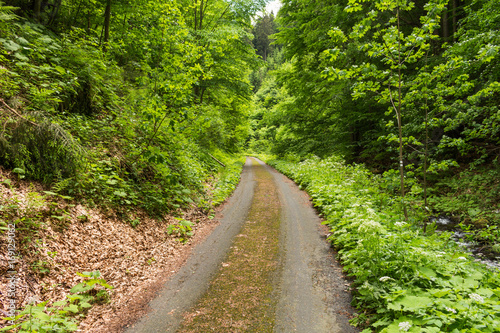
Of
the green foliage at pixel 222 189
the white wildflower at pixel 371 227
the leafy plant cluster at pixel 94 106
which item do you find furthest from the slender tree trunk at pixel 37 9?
the white wildflower at pixel 371 227

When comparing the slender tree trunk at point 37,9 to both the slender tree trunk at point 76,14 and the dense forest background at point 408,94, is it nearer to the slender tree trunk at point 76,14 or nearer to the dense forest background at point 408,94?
the slender tree trunk at point 76,14

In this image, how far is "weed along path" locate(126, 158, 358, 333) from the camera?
3.17m

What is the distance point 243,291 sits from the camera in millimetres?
3854

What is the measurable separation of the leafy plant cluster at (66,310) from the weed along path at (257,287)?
77 centimetres

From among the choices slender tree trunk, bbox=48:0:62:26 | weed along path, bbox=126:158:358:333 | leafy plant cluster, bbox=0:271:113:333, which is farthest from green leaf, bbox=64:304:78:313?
slender tree trunk, bbox=48:0:62:26

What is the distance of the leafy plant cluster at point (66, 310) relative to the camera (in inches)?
97.9

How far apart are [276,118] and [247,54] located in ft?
18.1

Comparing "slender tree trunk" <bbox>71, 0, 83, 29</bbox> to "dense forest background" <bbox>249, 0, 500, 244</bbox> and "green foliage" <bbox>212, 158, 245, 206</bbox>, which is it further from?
"dense forest background" <bbox>249, 0, 500, 244</bbox>

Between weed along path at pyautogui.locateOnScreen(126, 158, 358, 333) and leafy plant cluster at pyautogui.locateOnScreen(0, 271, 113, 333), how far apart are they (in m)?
0.77

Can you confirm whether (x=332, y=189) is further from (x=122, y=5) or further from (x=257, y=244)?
(x=122, y=5)

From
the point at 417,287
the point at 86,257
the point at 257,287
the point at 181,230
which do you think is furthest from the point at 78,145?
the point at 417,287

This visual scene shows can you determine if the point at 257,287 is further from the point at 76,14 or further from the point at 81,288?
the point at 76,14

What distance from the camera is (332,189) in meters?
8.38

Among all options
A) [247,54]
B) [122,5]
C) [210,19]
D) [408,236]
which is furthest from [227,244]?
[210,19]
